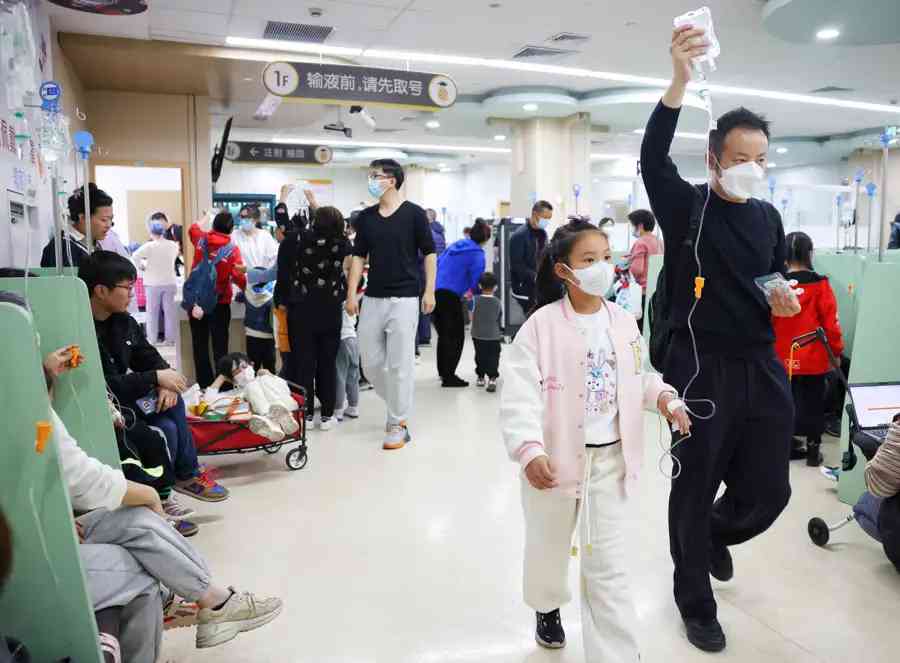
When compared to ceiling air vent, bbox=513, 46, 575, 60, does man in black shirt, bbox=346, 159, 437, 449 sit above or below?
below

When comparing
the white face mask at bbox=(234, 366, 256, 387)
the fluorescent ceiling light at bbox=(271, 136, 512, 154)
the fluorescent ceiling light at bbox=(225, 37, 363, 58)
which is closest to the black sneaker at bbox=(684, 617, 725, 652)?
the white face mask at bbox=(234, 366, 256, 387)

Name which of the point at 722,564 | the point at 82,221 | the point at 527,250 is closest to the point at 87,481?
the point at 722,564

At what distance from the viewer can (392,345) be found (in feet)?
14.0

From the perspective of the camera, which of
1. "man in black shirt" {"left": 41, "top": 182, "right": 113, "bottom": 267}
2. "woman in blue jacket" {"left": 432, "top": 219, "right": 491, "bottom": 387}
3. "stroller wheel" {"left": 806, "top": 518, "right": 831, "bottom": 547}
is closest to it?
"stroller wheel" {"left": 806, "top": 518, "right": 831, "bottom": 547}

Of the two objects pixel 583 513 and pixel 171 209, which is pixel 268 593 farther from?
pixel 171 209

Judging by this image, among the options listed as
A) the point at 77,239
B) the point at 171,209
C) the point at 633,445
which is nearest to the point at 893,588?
the point at 633,445

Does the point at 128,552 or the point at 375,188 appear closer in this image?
the point at 128,552

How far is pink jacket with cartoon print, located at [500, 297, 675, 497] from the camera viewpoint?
6.01 feet

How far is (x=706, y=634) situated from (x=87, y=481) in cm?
177

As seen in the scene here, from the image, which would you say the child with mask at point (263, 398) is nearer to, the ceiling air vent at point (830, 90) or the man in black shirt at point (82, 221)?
the man in black shirt at point (82, 221)

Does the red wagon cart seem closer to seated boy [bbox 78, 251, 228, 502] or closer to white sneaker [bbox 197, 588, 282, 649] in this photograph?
seated boy [bbox 78, 251, 228, 502]

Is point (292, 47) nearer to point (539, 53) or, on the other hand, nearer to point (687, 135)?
point (539, 53)

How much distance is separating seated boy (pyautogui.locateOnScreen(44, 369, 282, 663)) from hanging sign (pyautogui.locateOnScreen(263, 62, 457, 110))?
188 inches

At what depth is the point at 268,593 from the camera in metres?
2.51
